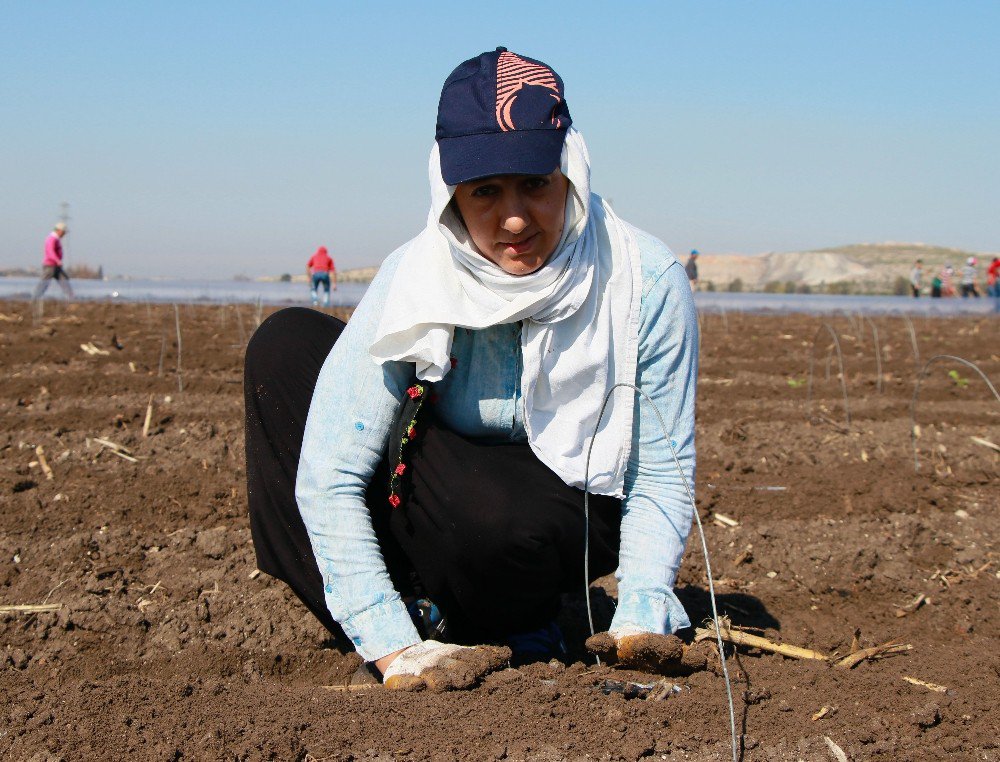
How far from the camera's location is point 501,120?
72.5 inches

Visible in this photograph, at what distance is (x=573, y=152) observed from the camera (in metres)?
1.94

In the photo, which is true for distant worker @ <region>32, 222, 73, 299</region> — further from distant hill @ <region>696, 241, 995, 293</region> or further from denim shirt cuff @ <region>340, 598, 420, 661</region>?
distant hill @ <region>696, 241, 995, 293</region>

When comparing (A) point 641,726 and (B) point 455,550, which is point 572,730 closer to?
(A) point 641,726

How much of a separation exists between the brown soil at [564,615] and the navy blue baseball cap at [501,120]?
3.08ft

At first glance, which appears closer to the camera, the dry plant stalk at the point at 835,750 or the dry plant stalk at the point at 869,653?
the dry plant stalk at the point at 835,750

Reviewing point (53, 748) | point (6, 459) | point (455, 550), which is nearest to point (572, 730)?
point (455, 550)

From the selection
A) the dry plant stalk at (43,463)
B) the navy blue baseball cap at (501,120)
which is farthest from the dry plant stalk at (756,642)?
the dry plant stalk at (43,463)

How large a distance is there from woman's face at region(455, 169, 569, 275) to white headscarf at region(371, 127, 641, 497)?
0.9 inches

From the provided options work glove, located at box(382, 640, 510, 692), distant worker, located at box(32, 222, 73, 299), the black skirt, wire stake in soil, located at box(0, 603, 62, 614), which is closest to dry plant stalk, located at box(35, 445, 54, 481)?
wire stake in soil, located at box(0, 603, 62, 614)

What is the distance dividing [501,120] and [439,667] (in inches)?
39.0

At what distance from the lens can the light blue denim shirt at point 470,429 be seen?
1934 mm

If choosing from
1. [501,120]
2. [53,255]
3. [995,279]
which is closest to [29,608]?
[501,120]

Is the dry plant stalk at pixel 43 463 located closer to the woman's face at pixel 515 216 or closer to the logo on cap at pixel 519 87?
the woman's face at pixel 515 216

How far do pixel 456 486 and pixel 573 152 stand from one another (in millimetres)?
696
